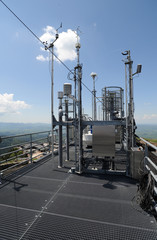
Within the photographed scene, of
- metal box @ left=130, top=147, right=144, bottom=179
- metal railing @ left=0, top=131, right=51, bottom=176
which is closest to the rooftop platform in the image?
metal box @ left=130, top=147, right=144, bottom=179

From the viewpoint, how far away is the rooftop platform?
77.4 inches

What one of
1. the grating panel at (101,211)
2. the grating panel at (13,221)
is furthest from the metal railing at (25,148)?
the grating panel at (101,211)

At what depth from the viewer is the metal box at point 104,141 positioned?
4.26 m

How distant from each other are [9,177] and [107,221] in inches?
117

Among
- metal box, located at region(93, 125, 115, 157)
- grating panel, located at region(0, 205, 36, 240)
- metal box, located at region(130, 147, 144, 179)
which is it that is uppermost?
metal box, located at region(93, 125, 115, 157)

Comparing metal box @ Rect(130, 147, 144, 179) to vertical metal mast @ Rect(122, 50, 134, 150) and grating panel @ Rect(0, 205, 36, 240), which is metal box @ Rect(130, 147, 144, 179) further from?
grating panel @ Rect(0, 205, 36, 240)

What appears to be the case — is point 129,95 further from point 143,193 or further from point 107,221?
point 107,221

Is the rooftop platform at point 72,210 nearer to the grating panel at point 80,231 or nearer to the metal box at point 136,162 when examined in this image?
the grating panel at point 80,231

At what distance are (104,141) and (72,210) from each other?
230 centimetres

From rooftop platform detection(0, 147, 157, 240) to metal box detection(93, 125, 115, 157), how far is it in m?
0.78

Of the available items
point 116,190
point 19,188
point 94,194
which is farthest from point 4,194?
point 116,190

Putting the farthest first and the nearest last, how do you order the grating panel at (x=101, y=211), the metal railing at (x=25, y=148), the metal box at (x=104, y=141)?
1. the metal box at (x=104, y=141)
2. the metal railing at (x=25, y=148)
3. the grating panel at (x=101, y=211)

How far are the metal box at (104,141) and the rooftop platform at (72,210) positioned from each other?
778 millimetres

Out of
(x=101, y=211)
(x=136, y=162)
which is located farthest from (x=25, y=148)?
(x=136, y=162)
